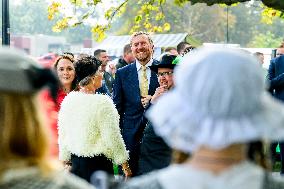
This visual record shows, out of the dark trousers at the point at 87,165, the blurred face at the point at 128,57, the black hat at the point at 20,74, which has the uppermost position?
the blurred face at the point at 128,57

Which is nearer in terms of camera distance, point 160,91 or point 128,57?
point 160,91

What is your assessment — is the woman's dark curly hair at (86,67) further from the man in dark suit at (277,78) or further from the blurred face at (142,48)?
the man in dark suit at (277,78)

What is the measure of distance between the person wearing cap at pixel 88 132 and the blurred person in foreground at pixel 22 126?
11.6ft

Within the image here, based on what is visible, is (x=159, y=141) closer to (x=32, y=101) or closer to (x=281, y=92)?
(x=281, y=92)

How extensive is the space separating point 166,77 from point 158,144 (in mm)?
599

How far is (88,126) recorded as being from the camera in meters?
6.18

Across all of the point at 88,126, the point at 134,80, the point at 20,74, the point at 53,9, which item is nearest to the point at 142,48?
the point at 134,80

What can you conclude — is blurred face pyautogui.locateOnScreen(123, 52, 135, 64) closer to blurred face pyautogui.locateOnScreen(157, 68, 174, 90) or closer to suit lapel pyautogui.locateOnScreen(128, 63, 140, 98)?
suit lapel pyautogui.locateOnScreen(128, 63, 140, 98)

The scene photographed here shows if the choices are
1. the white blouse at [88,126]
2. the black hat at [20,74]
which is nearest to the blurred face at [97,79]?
the white blouse at [88,126]

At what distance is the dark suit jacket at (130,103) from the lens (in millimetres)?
7750

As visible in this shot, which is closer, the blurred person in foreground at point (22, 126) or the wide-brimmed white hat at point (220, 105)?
the wide-brimmed white hat at point (220, 105)

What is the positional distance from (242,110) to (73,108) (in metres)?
4.00

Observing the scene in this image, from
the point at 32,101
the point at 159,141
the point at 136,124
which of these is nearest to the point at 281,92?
the point at 136,124

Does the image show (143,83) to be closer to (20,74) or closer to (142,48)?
(142,48)
